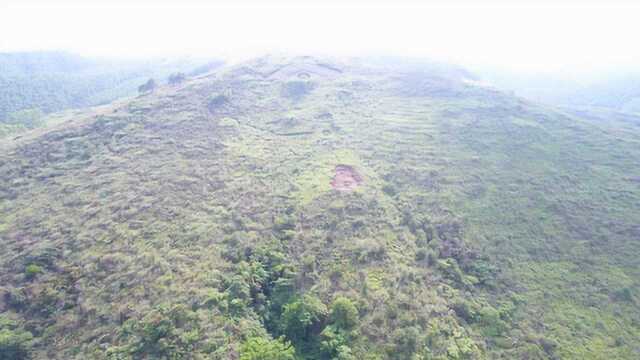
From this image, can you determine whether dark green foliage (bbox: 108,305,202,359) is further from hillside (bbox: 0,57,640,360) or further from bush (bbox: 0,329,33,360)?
bush (bbox: 0,329,33,360)

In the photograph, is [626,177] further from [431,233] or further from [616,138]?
[431,233]

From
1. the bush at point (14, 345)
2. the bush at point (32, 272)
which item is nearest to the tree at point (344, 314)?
the bush at point (14, 345)

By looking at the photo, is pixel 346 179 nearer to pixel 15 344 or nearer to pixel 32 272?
pixel 32 272

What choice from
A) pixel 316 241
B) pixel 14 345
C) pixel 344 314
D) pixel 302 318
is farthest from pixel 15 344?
pixel 316 241

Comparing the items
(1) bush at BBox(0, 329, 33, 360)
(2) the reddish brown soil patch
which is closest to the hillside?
(1) bush at BBox(0, 329, 33, 360)

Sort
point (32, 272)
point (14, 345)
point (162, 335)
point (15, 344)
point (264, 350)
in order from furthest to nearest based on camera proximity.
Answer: point (32, 272) < point (15, 344) < point (14, 345) < point (162, 335) < point (264, 350)

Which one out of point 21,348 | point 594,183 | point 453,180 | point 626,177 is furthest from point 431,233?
point 21,348

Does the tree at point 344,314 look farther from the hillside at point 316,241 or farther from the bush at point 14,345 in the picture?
the bush at point 14,345
